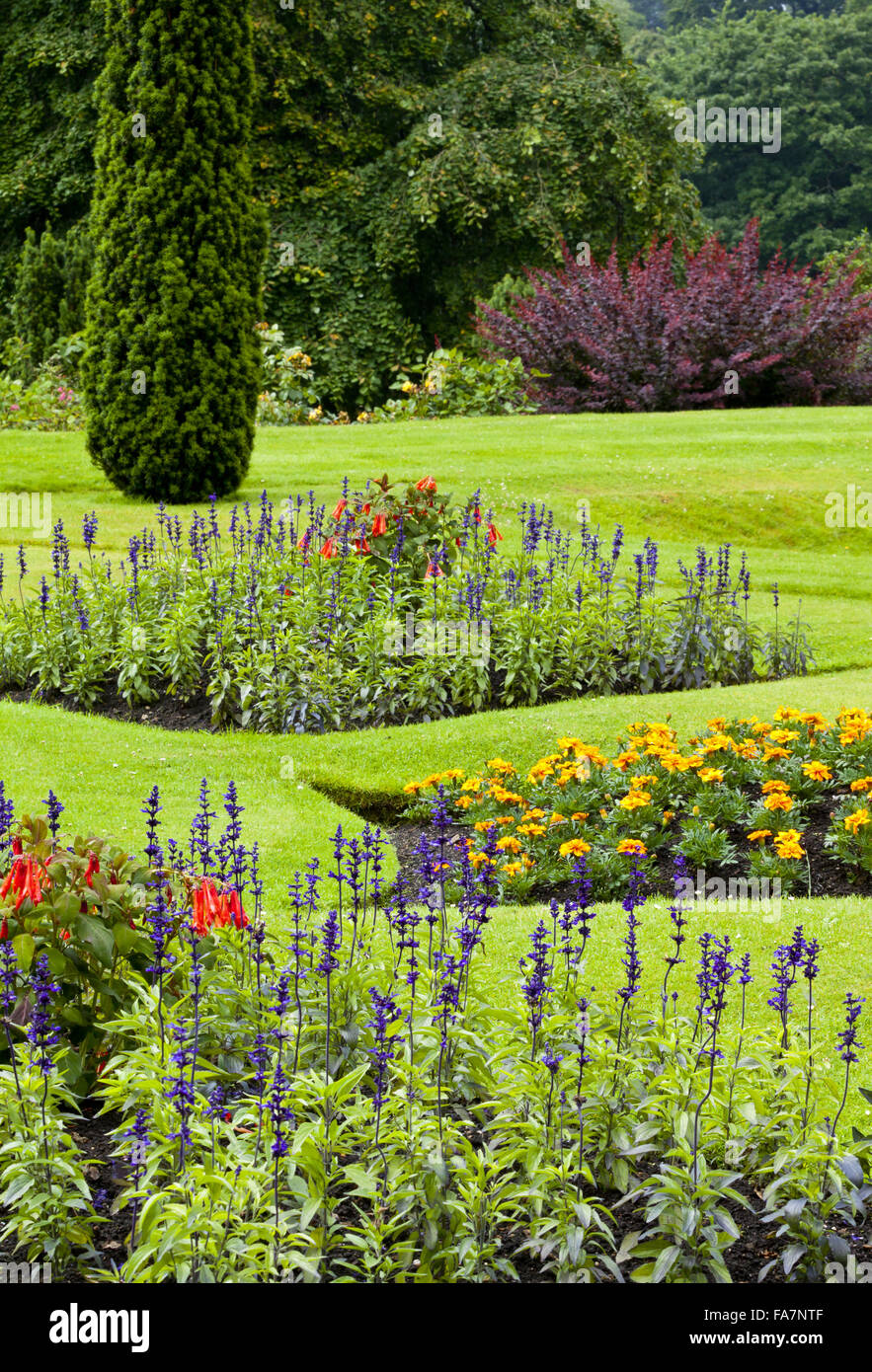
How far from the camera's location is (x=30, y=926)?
3.33 metres

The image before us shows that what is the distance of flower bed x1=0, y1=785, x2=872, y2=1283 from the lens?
2.74m

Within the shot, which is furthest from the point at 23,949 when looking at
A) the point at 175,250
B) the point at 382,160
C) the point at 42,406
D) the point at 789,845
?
the point at 382,160

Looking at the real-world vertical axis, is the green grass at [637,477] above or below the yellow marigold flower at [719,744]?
above

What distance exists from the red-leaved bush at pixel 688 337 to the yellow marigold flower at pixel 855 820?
44.3ft

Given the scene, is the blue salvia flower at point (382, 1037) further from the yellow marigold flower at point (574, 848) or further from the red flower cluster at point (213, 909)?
the yellow marigold flower at point (574, 848)

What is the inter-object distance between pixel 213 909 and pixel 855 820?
3.03m

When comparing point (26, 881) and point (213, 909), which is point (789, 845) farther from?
point (26, 881)

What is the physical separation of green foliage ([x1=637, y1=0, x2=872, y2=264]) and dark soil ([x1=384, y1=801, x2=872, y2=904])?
37022 millimetres

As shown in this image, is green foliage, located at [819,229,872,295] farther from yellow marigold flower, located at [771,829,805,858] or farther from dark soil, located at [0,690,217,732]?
yellow marigold flower, located at [771,829,805,858]

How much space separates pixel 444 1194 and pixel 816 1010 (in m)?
1.80

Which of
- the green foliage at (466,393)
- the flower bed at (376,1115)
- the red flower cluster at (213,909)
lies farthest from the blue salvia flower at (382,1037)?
the green foliage at (466,393)

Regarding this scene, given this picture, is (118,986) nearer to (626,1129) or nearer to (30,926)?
(30,926)

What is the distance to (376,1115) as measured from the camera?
9.55 feet

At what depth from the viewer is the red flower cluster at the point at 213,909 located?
3369 mm
